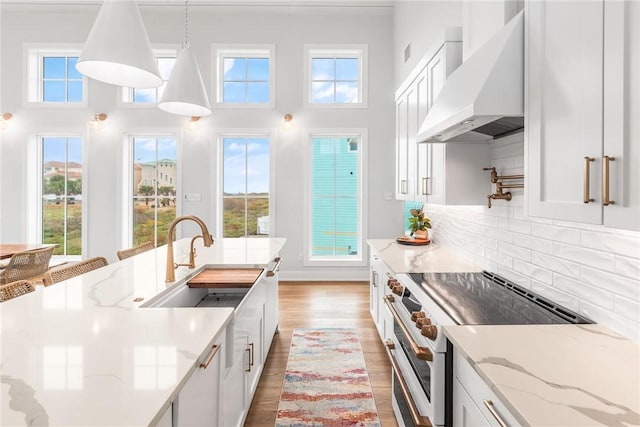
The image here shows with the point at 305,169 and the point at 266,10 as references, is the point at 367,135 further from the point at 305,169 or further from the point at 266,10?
the point at 266,10

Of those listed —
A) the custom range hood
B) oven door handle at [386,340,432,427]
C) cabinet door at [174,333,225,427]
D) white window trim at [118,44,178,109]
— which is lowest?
oven door handle at [386,340,432,427]

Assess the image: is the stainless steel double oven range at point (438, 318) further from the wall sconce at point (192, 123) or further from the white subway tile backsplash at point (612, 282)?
the wall sconce at point (192, 123)

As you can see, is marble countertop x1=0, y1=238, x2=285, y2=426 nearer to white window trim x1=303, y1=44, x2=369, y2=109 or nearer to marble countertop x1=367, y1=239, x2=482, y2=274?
marble countertop x1=367, y1=239, x2=482, y2=274

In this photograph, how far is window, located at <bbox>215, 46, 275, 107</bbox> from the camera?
17.1 ft

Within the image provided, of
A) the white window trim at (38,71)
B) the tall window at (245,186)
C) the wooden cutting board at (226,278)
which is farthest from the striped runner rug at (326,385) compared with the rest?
the white window trim at (38,71)

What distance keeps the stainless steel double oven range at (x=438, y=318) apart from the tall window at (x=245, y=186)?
361cm

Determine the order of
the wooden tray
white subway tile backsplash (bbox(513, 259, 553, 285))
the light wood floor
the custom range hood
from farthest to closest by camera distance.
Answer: the wooden tray
the light wood floor
white subway tile backsplash (bbox(513, 259, 553, 285))
the custom range hood

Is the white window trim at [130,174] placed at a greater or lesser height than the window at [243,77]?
lesser

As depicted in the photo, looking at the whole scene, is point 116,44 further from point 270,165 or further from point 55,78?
point 55,78

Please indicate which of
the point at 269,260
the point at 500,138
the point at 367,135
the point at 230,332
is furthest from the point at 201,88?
the point at 367,135

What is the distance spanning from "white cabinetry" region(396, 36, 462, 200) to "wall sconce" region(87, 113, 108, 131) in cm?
437

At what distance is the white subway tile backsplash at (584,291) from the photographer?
123 centimetres

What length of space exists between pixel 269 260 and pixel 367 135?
3.31 m

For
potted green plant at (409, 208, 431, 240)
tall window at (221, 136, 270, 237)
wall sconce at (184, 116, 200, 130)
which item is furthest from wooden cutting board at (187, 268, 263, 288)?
wall sconce at (184, 116, 200, 130)
